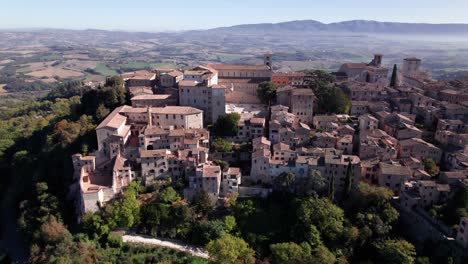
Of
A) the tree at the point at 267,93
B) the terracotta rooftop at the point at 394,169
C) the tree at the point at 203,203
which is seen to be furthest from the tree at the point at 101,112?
the terracotta rooftop at the point at 394,169

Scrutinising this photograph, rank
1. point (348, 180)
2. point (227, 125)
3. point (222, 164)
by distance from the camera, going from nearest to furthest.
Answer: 1. point (348, 180)
2. point (222, 164)
3. point (227, 125)

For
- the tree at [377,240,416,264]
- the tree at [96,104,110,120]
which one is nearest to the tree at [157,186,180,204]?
the tree at [96,104,110,120]

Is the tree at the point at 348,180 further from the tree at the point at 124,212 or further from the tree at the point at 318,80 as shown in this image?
the tree at the point at 124,212

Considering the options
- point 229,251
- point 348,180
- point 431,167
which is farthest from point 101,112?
point 431,167

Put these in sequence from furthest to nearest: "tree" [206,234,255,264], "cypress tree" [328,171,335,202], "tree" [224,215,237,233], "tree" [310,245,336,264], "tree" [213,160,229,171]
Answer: "tree" [213,160,229,171], "cypress tree" [328,171,335,202], "tree" [224,215,237,233], "tree" [206,234,255,264], "tree" [310,245,336,264]

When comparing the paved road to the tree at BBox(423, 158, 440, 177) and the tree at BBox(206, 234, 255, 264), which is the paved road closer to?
the tree at BBox(206, 234, 255, 264)

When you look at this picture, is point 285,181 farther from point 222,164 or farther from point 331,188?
point 222,164

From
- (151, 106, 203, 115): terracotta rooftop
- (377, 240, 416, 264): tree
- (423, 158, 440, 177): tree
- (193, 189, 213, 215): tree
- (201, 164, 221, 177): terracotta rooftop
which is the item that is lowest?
(377, 240, 416, 264): tree
